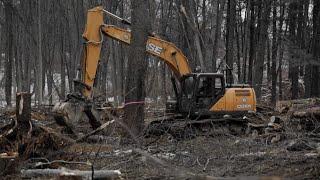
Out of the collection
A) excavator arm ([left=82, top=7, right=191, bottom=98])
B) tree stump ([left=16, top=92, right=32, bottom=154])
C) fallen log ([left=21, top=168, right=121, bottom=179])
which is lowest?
fallen log ([left=21, top=168, right=121, bottom=179])

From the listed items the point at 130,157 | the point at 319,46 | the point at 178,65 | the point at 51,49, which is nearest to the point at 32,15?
the point at 51,49

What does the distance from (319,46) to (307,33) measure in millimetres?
4739

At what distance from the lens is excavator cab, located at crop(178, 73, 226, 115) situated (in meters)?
15.9

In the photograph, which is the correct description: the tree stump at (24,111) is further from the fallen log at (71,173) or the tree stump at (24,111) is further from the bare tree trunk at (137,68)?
the bare tree trunk at (137,68)

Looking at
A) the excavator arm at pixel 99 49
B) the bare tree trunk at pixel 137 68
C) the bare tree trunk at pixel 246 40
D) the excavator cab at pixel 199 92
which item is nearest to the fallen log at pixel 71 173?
the bare tree trunk at pixel 137 68

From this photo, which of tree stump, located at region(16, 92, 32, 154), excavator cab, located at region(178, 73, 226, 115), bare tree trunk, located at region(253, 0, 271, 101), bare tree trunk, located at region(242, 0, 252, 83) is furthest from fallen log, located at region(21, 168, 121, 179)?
bare tree trunk, located at region(242, 0, 252, 83)

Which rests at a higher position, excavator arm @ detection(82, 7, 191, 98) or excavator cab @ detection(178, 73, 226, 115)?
excavator arm @ detection(82, 7, 191, 98)

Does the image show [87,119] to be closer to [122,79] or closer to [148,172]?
[148,172]

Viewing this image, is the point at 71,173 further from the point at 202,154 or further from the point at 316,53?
the point at 316,53

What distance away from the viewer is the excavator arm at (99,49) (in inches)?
628

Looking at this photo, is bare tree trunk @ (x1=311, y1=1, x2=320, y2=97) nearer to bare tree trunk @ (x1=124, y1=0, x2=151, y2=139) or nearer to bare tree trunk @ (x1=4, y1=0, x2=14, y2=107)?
bare tree trunk @ (x1=4, y1=0, x2=14, y2=107)

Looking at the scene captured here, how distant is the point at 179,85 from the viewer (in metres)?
16.6

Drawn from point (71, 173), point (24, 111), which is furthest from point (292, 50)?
point (71, 173)

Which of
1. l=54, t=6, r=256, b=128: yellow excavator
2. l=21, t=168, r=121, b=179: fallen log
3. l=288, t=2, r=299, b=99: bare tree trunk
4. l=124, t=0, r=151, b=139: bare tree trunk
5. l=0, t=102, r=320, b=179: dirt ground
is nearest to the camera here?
l=21, t=168, r=121, b=179: fallen log
